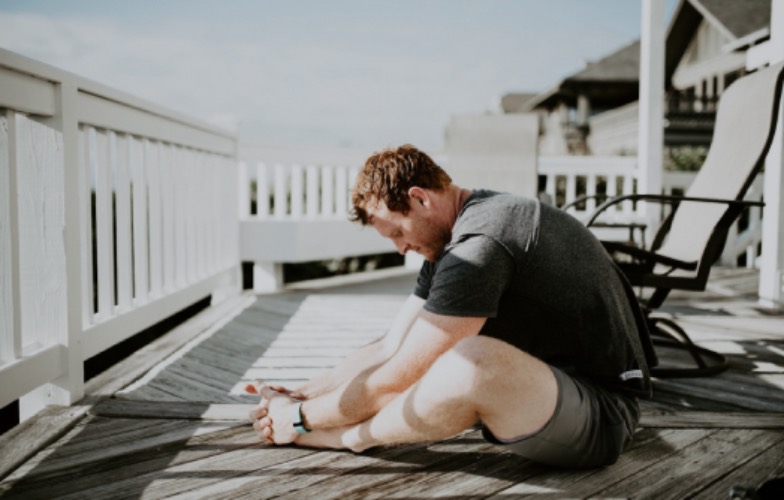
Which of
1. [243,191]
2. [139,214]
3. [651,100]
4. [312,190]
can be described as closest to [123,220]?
[139,214]

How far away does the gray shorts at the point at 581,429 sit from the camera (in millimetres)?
1475

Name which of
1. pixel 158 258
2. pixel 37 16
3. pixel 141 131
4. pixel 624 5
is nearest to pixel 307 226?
pixel 158 258

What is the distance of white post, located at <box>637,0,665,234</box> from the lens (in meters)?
4.67

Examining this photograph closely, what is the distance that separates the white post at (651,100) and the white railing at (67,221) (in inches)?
130

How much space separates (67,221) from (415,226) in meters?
1.16

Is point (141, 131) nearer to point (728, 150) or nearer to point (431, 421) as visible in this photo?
point (431, 421)

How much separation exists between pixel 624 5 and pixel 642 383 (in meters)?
42.3

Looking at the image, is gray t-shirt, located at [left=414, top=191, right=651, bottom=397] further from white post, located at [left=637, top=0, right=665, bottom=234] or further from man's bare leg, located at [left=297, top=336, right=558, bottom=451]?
white post, located at [left=637, top=0, right=665, bottom=234]

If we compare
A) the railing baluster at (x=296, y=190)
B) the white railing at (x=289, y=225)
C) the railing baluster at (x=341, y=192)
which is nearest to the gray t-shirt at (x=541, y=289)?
the white railing at (x=289, y=225)

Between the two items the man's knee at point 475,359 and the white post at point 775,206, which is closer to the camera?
the man's knee at point 475,359

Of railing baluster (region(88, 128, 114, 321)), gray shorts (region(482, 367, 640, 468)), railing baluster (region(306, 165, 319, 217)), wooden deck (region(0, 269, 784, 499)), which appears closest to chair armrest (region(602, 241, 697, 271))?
wooden deck (region(0, 269, 784, 499))

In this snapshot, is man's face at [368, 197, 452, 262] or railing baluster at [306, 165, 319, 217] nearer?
man's face at [368, 197, 452, 262]

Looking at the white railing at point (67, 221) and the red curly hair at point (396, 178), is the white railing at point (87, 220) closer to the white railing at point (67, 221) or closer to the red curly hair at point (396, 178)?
the white railing at point (67, 221)

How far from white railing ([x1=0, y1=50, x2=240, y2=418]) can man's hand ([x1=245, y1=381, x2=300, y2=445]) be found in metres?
0.70
